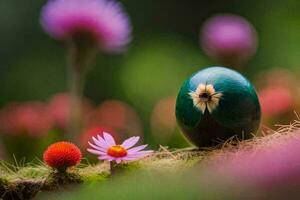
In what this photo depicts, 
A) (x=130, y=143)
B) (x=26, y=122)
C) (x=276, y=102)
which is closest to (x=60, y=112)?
(x=26, y=122)

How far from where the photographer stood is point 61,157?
45cm

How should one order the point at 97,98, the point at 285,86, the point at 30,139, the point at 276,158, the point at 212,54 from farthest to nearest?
the point at 97,98
the point at 212,54
the point at 285,86
the point at 30,139
the point at 276,158

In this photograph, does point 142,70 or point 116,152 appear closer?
point 116,152

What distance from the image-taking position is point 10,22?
2.12 meters

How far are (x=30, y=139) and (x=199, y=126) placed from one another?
539 mm

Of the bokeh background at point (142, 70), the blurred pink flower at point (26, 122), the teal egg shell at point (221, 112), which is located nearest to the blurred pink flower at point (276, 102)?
the bokeh background at point (142, 70)

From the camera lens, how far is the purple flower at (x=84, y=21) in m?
1.03

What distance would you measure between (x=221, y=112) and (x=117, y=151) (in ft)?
0.24

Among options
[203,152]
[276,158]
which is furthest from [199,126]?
[276,158]

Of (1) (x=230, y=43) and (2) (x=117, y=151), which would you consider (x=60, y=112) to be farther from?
(2) (x=117, y=151)

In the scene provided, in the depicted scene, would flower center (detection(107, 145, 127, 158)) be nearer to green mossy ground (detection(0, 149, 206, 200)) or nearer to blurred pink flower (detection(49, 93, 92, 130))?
green mossy ground (detection(0, 149, 206, 200))

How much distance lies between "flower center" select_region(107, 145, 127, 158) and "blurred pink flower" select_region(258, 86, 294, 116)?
533 mm

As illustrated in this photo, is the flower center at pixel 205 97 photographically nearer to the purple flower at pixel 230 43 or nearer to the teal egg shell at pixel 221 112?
the teal egg shell at pixel 221 112

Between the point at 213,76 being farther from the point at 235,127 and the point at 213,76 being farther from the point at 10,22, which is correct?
the point at 10,22
